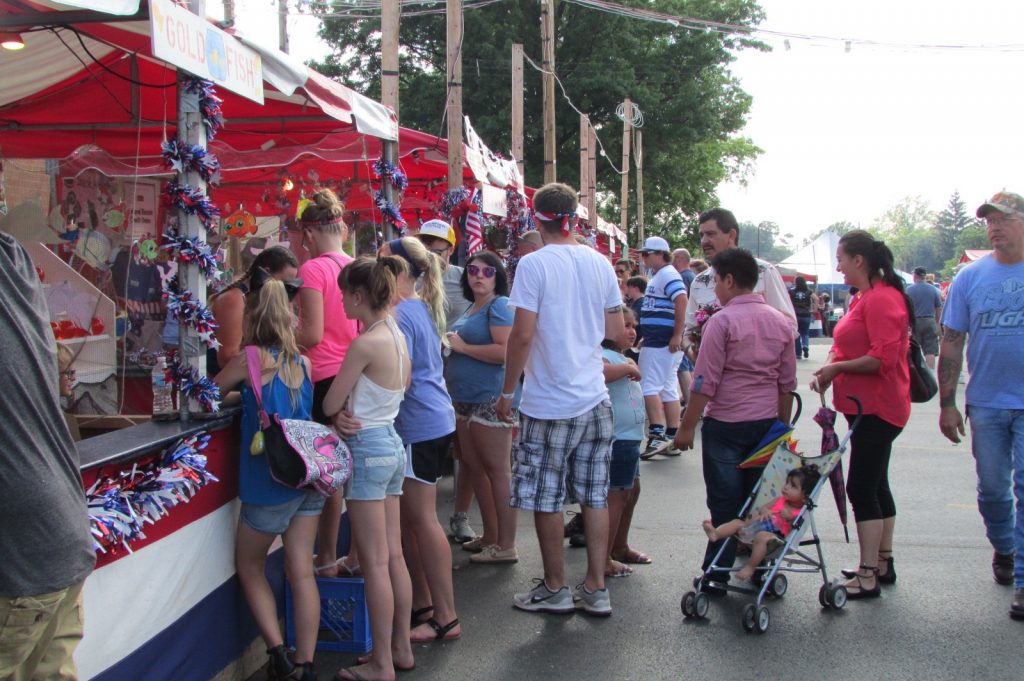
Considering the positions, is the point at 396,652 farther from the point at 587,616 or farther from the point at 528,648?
the point at 587,616

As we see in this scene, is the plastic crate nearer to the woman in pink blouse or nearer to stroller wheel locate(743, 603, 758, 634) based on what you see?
stroller wheel locate(743, 603, 758, 634)

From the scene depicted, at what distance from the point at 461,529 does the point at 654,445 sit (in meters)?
3.79

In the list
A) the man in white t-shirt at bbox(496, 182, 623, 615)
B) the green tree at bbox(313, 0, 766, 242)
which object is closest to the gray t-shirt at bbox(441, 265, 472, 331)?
the man in white t-shirt at bbox(496, 182, 623, 615)

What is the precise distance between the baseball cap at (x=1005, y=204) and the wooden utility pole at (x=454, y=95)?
5702mm

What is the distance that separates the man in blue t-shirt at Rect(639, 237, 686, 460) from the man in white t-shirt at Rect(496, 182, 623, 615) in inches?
172

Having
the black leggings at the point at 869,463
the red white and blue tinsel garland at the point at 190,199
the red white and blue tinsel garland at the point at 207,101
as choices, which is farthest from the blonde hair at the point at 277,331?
the black leggings at the point at 869,463

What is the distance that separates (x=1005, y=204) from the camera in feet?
16.6

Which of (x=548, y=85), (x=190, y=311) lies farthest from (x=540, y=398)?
(x=548, y=85)

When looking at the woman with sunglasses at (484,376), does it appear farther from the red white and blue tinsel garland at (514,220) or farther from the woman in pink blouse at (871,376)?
the red white and blue tinsel garland at (514,220)

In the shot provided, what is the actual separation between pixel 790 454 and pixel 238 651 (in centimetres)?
282

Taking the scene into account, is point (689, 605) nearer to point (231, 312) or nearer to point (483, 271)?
point (483, 271)

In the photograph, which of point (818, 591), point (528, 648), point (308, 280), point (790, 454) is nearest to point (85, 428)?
point (308, 280)

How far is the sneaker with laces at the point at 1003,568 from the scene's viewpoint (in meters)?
5.41

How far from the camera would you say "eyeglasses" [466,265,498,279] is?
5539mm
